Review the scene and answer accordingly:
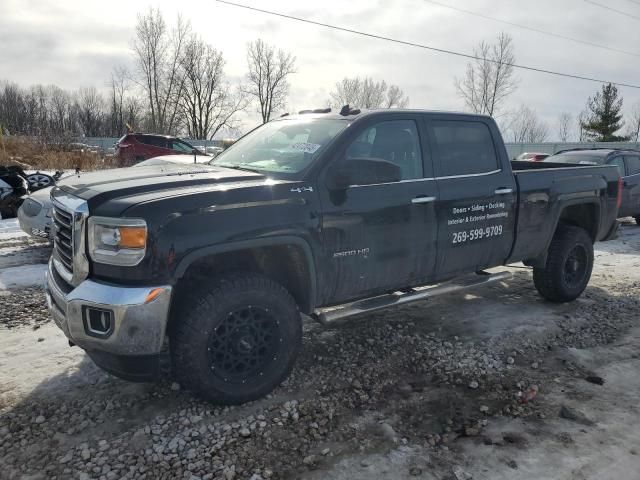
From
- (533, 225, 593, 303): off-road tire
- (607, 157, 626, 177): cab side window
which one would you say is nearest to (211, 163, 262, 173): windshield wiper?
(533, 225, 593, 303): off-road tire

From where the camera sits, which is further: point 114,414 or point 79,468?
point 114,414

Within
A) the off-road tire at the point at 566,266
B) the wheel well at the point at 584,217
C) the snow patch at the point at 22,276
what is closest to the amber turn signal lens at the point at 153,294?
the snow patch at the point at 22,276

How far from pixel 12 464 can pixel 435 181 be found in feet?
11.1

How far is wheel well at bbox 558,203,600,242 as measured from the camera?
561 centimetres

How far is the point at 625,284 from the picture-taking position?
6355 mm

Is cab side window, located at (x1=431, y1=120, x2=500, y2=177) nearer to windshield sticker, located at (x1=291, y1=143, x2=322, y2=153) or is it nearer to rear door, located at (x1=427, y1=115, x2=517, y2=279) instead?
rear door, located at (x1=427, y1=115, x2=517, y2=279)

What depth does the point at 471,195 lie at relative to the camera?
4.29 meters

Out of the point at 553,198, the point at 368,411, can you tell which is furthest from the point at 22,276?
the point at 553,198

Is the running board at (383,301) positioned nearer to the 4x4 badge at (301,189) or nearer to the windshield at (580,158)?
the 4x4 badge at (301,189)

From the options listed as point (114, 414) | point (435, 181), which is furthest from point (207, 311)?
point (435, 181)

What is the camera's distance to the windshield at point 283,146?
11.9 feet

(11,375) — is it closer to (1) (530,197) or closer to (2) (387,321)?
(2) (387,321)

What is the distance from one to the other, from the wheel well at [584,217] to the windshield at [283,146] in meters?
3.21

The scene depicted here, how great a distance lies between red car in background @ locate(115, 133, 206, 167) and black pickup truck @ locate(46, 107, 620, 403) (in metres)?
15.4
